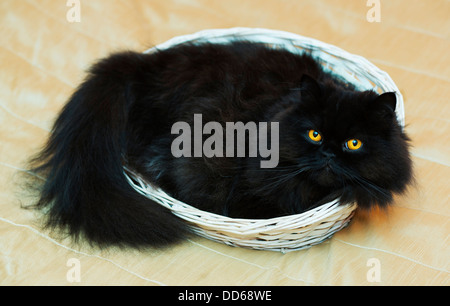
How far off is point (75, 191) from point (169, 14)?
1.30m

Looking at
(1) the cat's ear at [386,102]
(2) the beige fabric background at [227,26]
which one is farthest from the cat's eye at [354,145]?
(2) the beige fabric background at [227,26]

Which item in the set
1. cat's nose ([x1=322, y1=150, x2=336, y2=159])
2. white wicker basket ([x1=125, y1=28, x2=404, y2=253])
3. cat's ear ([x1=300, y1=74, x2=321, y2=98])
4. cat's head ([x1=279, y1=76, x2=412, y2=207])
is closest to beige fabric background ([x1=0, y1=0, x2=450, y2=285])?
white wicker basket ([x1=125, y1=28, x2=404, y2=253])

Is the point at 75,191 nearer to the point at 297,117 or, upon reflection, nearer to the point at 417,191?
the point at 297,117

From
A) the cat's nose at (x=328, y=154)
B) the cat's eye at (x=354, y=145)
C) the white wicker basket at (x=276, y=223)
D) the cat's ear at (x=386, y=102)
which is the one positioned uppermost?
the cat's ear at (x=386, y=102)

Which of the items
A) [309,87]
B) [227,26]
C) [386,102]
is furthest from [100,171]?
[227,26]

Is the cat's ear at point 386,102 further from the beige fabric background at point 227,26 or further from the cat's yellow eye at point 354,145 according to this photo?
the beige fabric background at point 227,26

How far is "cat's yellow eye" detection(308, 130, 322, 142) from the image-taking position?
1.46 m

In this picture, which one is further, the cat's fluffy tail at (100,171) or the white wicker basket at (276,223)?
the cat's fluffy tail at (100,171)

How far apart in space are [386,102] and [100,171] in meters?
0.92

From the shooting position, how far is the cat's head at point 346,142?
1.44 metres

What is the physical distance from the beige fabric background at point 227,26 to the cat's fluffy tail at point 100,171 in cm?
6

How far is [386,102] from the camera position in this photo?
142 cm

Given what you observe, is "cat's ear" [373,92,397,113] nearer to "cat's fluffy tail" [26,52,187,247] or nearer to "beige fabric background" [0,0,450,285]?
"beige fabric background" [0,0,450,285]

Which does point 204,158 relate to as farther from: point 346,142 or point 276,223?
point 346,142
